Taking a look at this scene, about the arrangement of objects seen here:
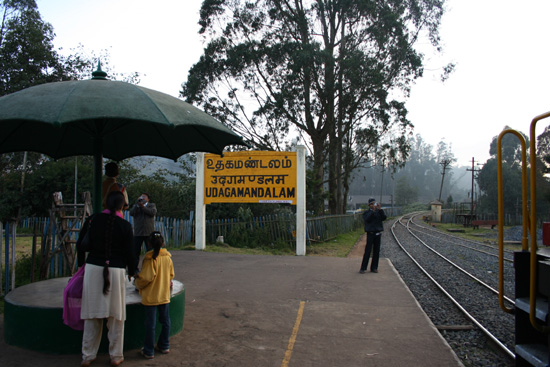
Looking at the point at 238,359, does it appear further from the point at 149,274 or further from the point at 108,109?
the point at 108,109

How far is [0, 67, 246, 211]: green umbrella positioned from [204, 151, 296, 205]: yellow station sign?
22.7ft

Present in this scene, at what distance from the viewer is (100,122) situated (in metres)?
4.90

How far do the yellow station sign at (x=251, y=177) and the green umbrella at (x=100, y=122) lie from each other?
6.93 metres

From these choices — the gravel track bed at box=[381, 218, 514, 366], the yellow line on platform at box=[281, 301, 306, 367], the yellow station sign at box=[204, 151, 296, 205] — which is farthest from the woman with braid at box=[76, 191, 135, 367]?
the yellow station sign at box=[204, 151, 296, 205]

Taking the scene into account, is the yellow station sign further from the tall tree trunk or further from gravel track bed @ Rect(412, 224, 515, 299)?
the tall tree trunk

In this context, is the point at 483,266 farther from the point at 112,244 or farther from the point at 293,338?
the point at 112,244

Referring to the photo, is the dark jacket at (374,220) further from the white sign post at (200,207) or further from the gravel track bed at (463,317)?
the white sign post at (200,207)

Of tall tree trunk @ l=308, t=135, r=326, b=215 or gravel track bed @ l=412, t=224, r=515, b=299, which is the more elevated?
tall tree trunk @ l=308, t=135, r=326, b=215

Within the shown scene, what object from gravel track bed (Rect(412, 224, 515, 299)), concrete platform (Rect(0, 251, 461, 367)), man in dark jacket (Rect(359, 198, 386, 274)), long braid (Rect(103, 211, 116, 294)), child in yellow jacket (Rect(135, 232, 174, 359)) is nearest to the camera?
long braid (Rect(103, 211, 116, 294))

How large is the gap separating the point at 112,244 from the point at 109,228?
155mm

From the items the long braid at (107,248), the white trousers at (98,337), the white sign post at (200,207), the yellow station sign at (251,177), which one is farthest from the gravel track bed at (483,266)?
the white sign post at (200,207)

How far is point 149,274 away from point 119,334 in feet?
1.96

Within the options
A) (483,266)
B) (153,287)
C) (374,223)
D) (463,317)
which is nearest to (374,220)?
(374,223)

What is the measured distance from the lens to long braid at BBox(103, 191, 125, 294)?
12.6 ft
